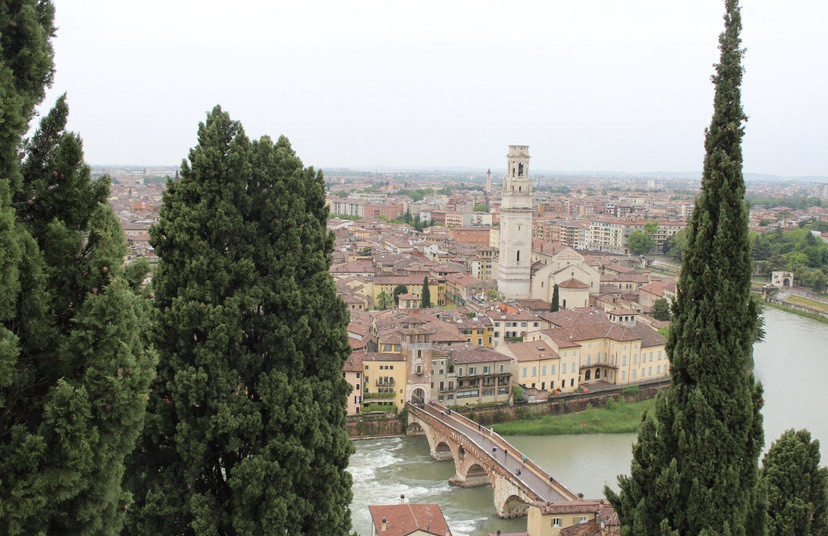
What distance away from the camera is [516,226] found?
25.9 meters

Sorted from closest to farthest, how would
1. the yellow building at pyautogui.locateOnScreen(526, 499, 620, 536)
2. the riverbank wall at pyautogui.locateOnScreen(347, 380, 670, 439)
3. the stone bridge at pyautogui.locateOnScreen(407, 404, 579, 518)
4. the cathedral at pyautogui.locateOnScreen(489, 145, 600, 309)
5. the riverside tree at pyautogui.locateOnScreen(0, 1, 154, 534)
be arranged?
the riverside tree at pyautogui.locateOnScreen(0, 1, 154, 534), the yellow building at pyautogui.locateOnScreen(526, 499, 620, 536), the stone bridge at pyautogui.locateOnScreen(407, 404, 579, 518), the riverbank wall at pyautogui.locateOnScreen(347, 380, 670, 439), the cathedral at pyautogui.locateOnScreen(489, 145, 600, 309)

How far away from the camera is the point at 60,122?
114 inches

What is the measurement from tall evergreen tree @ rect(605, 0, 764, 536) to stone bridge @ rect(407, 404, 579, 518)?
6168mm

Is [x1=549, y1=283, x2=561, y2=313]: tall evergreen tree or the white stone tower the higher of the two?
the white stone tower

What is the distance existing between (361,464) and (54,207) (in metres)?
11.4

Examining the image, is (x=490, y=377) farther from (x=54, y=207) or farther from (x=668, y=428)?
(x=54, y=207)

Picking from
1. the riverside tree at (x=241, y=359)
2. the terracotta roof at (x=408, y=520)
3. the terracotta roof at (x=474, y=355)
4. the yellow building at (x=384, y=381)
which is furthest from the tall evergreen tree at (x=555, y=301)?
Answer: the riverside tree at (x=241, y=359)

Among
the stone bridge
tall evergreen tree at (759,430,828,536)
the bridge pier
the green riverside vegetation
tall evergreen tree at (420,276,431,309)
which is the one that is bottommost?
the bridge pier

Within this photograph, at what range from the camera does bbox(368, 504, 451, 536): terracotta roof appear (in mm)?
8961

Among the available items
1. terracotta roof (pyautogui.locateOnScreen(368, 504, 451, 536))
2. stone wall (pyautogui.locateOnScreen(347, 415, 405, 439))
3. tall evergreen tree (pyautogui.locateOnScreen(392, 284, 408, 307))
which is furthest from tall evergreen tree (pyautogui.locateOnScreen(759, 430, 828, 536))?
tall evergreen tree (pyautogui.locateOnScreen(392, 284, 408, 307))

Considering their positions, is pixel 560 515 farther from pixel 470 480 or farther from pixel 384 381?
pixel 384 381

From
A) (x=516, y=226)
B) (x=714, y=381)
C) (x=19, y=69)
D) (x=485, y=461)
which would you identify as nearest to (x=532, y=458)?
(x=485, y=461)

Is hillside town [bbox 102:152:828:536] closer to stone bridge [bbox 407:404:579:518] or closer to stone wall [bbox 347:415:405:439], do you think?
stone wall [bbox 347:415:405:439]

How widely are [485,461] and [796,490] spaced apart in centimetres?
668
